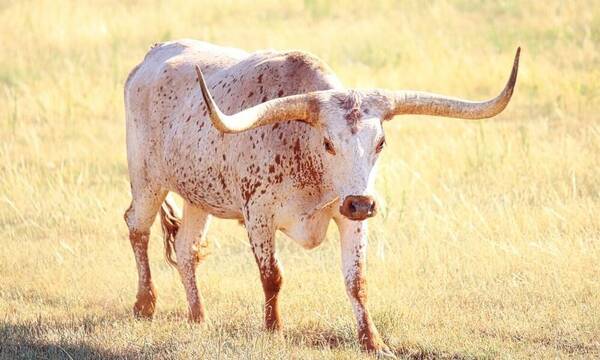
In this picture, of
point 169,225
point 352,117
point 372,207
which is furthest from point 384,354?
point 169,225

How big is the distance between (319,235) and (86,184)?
4.97 meters

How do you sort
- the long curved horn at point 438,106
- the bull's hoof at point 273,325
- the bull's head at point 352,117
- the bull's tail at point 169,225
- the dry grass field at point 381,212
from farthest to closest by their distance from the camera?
the bull's tail at point 169,225 → the dry grass field at point 381,212 → the bull's hoof at point 273,325 → the long curved horn at point 438,106 → the bull's head at point 352,117

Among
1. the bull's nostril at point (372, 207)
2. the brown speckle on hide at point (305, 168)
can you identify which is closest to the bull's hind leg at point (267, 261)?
the brown speckle on hide at point (305, 168)

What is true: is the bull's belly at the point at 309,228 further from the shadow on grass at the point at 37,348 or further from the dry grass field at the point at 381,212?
the shadow on grass at the point at 37,348

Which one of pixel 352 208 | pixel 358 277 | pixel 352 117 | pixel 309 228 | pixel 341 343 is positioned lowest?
pixel 341 343

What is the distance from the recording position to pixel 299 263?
9.88 meters

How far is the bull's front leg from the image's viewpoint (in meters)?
7.52

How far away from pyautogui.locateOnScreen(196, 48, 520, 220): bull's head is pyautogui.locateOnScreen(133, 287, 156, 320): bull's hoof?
195 cm

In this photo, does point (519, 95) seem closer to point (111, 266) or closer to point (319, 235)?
point (111, 266)

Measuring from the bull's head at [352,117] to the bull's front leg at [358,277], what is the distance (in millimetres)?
463

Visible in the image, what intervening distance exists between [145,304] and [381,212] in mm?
2471

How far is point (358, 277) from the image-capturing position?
25.0 ft

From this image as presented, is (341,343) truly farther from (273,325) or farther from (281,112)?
(281,112)

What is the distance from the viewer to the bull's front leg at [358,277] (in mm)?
7523
